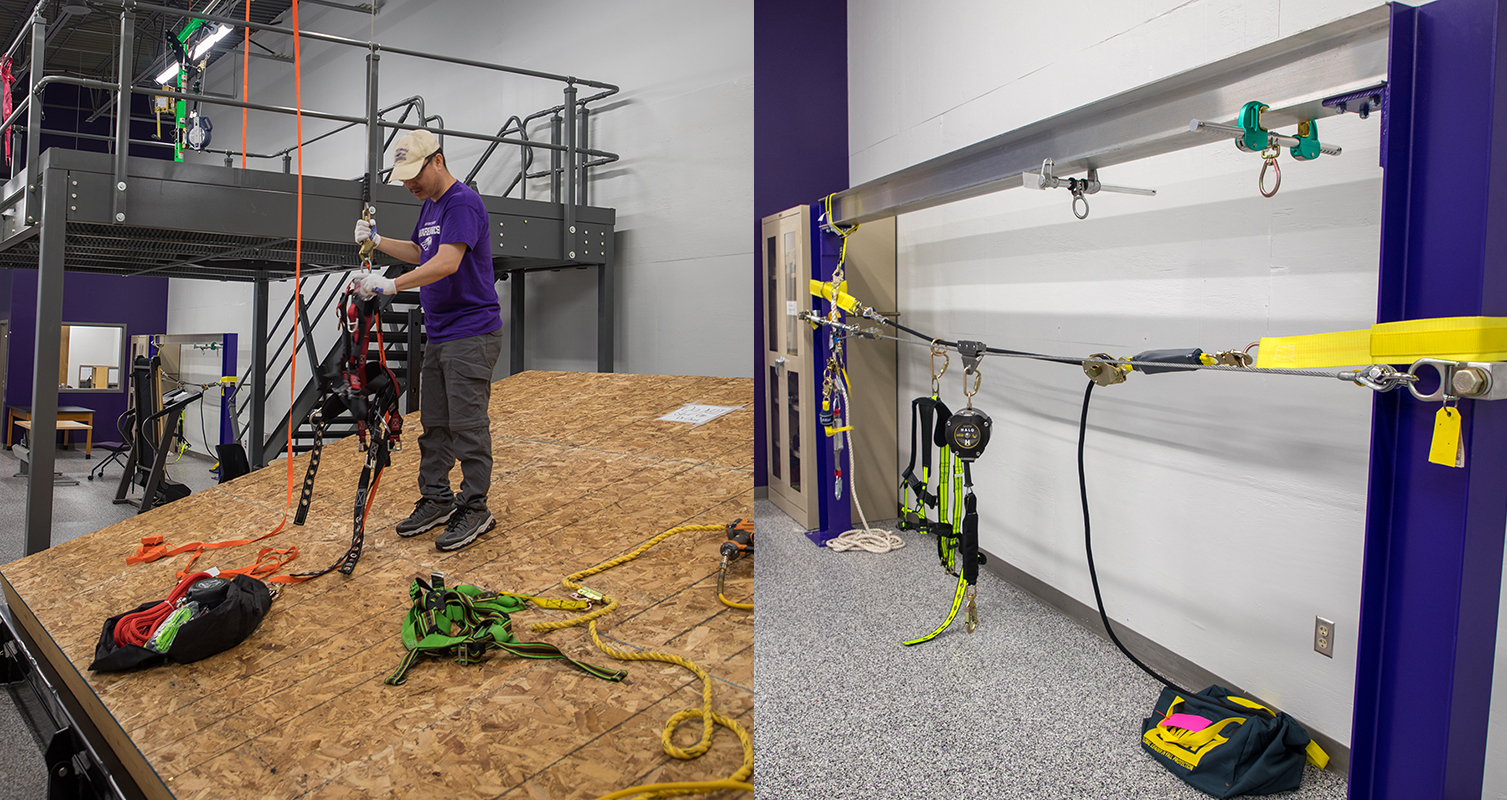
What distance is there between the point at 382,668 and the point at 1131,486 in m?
2.25

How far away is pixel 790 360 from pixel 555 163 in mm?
2853

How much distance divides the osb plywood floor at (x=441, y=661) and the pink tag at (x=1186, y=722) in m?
1.09

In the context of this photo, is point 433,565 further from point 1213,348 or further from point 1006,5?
point 1006,5

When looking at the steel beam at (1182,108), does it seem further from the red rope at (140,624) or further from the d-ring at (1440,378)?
the red rope at (140,624)

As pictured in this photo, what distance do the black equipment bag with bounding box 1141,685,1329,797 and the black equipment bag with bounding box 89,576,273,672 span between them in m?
2.04

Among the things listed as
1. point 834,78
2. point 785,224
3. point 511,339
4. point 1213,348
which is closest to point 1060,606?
point 1213,348

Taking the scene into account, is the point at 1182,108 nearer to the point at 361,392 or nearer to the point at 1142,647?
the point at 1142,647

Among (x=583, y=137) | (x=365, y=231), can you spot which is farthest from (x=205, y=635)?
(x=583, y=137)

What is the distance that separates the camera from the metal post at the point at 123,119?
73.7 inches

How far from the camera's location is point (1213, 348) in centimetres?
216

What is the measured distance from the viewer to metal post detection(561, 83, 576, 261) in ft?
3.10

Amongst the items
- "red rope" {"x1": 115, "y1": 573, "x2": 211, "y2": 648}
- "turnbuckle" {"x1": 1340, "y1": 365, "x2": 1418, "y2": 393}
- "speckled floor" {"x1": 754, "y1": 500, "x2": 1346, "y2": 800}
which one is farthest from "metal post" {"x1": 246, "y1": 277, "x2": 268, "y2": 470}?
"turnbuckle" {"x1": 1340, "y1": 365, "x2": 1418, "y2": 393}

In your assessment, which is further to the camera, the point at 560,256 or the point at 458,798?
the point at 560,256

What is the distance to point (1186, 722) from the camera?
5.95ft
